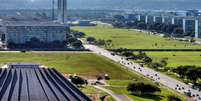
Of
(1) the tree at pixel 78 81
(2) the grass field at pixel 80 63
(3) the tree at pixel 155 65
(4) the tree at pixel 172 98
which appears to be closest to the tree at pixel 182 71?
(2) the grass field at pixel 80 63

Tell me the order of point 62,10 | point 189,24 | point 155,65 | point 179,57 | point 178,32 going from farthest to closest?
point 189,24, point 62,10, point 178,32, point 179,57, point 155,65

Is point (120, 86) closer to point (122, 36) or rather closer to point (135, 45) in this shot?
point (135, 45)

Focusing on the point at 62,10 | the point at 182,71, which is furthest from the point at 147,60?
the point at 62,10

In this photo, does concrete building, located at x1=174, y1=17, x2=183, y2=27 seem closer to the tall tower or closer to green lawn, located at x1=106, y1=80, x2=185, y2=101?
the tall tower

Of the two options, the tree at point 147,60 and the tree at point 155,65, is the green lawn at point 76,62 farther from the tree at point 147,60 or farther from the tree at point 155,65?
the tree at point 147,60

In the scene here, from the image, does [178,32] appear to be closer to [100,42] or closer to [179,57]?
[100,42]

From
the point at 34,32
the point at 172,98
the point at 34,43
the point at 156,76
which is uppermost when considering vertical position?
the point at 34,32

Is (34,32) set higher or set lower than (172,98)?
higher
